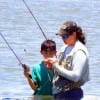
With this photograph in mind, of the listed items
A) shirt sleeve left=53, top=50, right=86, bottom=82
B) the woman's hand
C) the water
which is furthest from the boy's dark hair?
the water

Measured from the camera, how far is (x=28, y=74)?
8.25 metres

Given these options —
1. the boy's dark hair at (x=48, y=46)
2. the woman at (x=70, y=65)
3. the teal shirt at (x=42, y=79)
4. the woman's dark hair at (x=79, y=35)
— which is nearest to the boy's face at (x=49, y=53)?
the boy's dark hair at (x=48, y=46)

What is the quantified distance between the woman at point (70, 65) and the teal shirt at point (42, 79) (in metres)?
0.64

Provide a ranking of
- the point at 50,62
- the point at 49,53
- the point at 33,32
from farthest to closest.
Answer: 1. the point at 33,32
2. the point at 49,53
3. the point at 50,62

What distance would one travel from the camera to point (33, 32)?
19.2 m

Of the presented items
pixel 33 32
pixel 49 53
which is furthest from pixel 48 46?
pixel 33 32

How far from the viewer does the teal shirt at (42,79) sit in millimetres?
8258

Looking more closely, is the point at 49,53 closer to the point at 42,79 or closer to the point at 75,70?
the point at 42,79

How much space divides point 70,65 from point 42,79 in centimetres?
99

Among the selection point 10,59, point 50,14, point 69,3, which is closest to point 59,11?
point 50,14

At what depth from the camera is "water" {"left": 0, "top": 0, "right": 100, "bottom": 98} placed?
39.1ft

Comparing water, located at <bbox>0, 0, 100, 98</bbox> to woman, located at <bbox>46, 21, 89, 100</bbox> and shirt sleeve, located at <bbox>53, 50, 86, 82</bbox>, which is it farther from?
shirt sleeve, located at <bbox>53, 50, 86, 82</bbox>

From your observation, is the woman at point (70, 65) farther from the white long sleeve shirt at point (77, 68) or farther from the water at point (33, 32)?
the water at point (33, 32)

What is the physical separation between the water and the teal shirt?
2310mm
